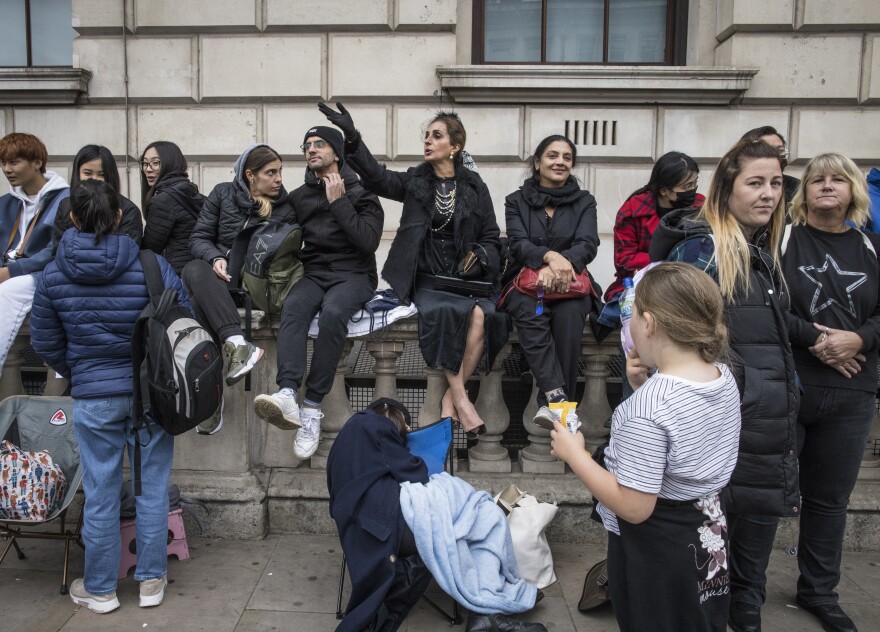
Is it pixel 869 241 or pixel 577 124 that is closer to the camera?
pixel 869 241

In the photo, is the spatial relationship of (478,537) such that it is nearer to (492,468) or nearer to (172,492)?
(492,468)

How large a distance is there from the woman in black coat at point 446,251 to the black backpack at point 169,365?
1195mm

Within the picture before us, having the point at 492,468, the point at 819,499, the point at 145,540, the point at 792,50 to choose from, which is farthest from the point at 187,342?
the point at 792,50

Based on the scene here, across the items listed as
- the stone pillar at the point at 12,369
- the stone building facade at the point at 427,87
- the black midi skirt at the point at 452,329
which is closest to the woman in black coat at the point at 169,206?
the stone pillar at the point at 12,369

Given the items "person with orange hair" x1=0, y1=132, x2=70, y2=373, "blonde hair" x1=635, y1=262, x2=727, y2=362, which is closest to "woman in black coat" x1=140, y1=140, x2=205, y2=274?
"person with orange hair" x1=0, y1=132, x2=70, y2=373

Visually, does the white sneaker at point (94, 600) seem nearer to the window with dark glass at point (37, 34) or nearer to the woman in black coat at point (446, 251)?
the woman in black coat at point (446, 251)

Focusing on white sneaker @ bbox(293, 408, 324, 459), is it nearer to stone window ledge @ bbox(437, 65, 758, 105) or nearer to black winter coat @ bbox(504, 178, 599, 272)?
black winter coat @ bbox(504, 178, 599, 272)

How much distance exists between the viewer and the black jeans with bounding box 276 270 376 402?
3.92 m

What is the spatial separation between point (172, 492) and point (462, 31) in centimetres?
582

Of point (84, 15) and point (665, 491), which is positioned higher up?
point (84, 15)

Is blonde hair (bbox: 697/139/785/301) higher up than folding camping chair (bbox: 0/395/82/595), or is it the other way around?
blonde hair (bbox: 697/139/785/301)

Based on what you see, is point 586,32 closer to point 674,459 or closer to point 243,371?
point 243,371

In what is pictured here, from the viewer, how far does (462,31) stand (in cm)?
780

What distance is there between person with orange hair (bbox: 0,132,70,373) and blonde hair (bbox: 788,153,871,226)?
4.11m
